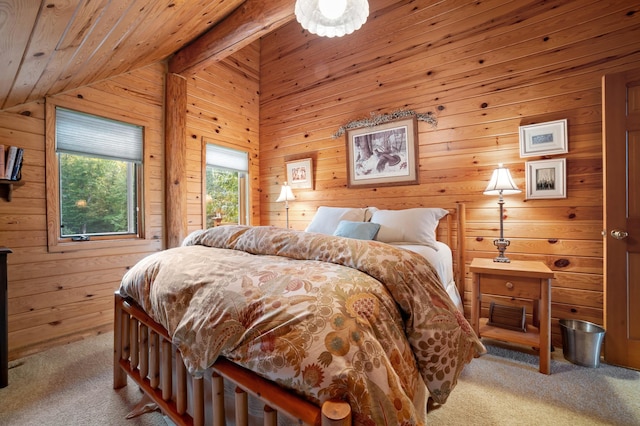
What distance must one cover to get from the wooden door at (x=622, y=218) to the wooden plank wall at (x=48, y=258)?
3.82m

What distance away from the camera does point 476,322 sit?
2031mm

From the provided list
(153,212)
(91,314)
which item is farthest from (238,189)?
(91,314)

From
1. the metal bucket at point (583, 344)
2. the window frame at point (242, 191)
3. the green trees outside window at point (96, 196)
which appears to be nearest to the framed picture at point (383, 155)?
the window frame at point (242, 191)

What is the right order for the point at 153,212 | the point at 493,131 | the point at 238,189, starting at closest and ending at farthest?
the point at 493,131, the point at 153,212, the point at 238,189

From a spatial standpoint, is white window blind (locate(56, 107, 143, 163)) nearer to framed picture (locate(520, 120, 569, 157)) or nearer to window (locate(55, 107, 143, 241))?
window (locate(55, 107, 143, 241))

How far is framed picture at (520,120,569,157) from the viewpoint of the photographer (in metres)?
2.13

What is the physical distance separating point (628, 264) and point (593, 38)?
1.65 metres

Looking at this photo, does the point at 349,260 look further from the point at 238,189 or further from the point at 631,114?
the point at 238,189

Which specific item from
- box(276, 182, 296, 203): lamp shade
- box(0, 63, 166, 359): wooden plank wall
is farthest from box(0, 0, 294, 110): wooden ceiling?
box(276, 182, 296, 203): lamp shade

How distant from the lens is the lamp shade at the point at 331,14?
5.53 ft

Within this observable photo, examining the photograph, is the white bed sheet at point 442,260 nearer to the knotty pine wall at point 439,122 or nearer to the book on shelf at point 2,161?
the knotty pine wall at point 439,122

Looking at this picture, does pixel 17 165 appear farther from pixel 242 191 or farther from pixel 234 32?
pixel 242 191

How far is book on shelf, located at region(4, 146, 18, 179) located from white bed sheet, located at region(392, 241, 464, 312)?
2.87 m

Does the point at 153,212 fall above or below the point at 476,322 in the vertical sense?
above
